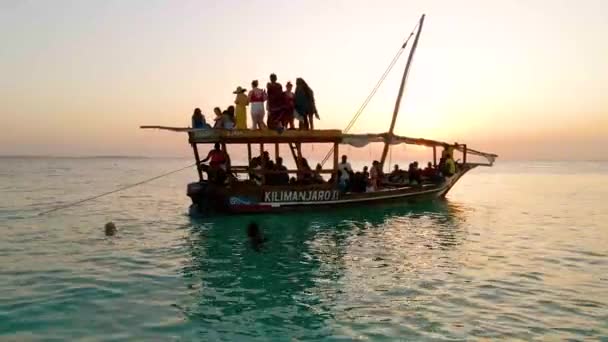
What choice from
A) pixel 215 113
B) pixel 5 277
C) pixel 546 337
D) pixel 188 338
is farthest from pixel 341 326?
pixel 215 113

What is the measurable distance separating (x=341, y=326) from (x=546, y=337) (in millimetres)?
2879

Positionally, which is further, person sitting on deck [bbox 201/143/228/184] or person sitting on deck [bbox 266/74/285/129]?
person sitting on deck [bbox 201/143/228/184]

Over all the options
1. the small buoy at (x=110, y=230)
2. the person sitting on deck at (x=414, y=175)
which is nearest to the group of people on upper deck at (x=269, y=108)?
the small buoy at (x=110, y=230)

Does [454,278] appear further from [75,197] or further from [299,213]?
[75,197]

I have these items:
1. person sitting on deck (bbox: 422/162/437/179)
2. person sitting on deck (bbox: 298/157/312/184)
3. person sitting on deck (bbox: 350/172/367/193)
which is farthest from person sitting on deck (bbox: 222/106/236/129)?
person sitting on deck (bbox: 422/162/437/179)

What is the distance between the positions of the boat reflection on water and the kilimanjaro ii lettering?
57 centimetres

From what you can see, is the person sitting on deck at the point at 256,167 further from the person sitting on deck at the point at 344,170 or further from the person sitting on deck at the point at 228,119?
the person sitting on deck at the point at 344,170

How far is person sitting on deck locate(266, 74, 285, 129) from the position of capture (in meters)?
17.5

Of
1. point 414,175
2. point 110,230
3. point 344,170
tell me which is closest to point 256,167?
point 344,170

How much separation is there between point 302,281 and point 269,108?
8716 mm

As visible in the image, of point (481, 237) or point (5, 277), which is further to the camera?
point (481, 237)

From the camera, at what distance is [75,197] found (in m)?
32.2

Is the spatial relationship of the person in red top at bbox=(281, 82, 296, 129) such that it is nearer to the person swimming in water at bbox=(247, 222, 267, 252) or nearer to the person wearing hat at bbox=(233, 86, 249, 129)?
the person wearing hat at bbox=(233, 86, 249, 129)

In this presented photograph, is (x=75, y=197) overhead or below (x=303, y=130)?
below
